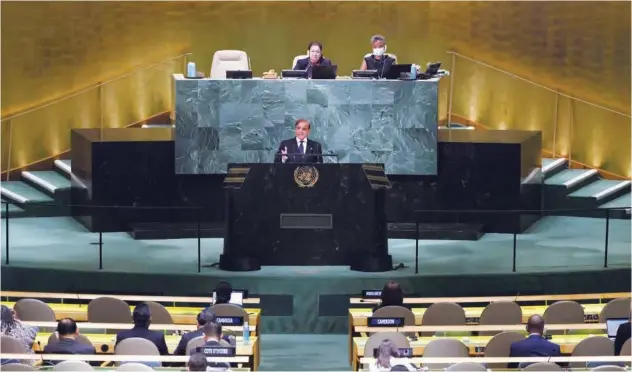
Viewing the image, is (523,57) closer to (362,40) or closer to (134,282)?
(362,40)

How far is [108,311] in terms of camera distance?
11547 mm

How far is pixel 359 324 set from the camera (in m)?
11.7

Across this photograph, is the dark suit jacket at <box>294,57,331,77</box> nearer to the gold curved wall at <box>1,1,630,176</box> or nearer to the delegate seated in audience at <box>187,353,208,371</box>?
the gold curved wall at <box>1,1,630,176</box>

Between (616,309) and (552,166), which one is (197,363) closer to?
(616,309)

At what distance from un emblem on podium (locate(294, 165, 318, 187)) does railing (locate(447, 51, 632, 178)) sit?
199 inches

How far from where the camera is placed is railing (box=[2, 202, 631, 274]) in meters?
14.3

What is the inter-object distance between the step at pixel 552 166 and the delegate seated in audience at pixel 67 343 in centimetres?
899

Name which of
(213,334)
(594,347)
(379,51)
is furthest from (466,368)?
(379,51)

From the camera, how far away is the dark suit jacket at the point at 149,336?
10.2 meters

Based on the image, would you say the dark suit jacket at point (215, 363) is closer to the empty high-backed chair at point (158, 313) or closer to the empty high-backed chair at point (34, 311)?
the empty high-backed chair at point (158, 313)

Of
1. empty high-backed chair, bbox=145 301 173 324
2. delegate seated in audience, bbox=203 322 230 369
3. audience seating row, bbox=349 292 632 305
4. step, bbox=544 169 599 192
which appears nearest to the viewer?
delegate seated in audience, bbox=203 322 230 369

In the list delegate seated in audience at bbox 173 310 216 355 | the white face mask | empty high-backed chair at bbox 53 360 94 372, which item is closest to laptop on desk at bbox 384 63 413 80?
the white face mask

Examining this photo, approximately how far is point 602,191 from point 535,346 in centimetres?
753

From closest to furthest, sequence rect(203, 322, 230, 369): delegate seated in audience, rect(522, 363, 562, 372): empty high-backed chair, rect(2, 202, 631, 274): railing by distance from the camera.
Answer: rect(522, 363, 562, 372): empty high-backed chair < rect(203, 322, 230, 369): delegate seated in audience < rect(2, 202, 631, 274): railing
